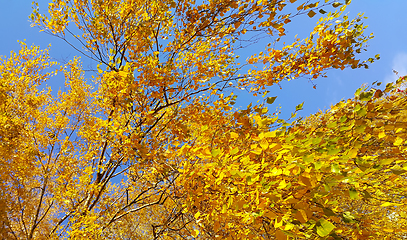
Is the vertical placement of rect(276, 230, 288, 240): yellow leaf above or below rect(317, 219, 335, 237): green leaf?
above

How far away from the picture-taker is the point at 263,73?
424cm

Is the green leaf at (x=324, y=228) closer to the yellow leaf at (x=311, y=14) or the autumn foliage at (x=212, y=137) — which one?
the autumn foliage at (x=212, y=137)

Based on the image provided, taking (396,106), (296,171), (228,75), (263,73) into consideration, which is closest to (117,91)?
(228,75)

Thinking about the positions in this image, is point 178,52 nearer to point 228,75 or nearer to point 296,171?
point 228,75

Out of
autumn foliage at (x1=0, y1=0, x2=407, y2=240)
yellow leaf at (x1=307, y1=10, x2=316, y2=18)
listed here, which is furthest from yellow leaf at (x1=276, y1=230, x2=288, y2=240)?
yellow leaf at (x1=307, y1=10, x2=316, y2=18)

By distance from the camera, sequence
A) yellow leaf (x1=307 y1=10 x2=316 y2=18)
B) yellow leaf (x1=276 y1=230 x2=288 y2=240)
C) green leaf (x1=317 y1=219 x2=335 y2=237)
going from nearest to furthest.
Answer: green leaf (x1=317 y1=219 x2=335 y2=237), yellow leaf (x1=276 y1=230 x2=288 y2=240), yellow leaf (x1=307 y1=10 x2=316 y2=18)

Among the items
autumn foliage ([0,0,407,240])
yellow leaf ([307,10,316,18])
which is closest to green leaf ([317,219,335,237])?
autumn foliage ([0,0,407,240])

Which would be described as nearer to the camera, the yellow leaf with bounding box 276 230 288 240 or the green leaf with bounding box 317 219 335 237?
the green leaf with bounding box 317 219 335 237

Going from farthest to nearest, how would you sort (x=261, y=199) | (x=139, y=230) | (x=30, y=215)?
(x=139, y=230) → (x=30, y=215) → (x=261, y=199)

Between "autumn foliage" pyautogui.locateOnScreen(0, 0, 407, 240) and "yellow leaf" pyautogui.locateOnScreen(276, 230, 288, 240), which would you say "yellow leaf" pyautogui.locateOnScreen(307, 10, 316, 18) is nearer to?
"autumn foliage" pyautogui.locateOnScreen(0, 0, 407, 240)

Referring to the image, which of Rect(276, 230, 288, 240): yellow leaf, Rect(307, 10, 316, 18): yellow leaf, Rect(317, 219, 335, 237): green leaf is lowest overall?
Rect(317, 219, 335, 237): green leaf

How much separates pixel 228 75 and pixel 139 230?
1341 cm

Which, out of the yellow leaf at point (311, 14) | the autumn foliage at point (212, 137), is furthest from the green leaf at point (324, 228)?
the yellow leaf at point (311, 14)

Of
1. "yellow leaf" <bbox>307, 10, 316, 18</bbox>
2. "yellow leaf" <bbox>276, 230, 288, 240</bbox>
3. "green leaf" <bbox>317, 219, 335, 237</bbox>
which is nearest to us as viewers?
"green leaf" <bbox>317, 219, 335, 237</bbox>
